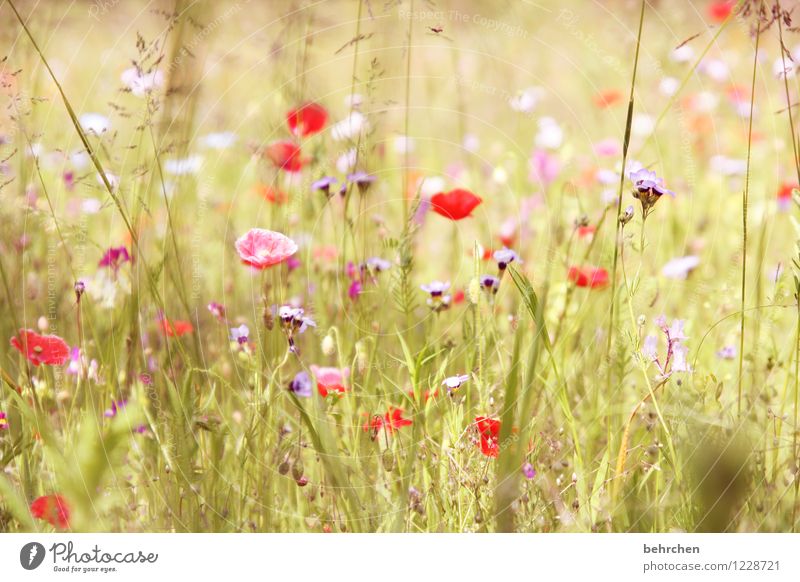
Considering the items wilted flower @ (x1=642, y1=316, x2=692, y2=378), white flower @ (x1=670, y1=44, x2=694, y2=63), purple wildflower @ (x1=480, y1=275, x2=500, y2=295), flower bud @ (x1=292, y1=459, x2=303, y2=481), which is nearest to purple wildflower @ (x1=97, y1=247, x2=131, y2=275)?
flower bud @ (x1=292, y1=459, x2=303, y2=481)

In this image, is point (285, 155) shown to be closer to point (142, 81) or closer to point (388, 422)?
point (142, 81)

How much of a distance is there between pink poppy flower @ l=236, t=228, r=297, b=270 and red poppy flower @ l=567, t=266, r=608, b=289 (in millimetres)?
432

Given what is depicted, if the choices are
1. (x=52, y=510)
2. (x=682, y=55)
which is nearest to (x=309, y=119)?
(x=52, y=510)

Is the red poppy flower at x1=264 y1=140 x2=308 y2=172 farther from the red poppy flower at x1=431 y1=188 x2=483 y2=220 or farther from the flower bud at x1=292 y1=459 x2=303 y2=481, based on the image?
the flower bud at x1=292 y1=459 x2=303 y2=481

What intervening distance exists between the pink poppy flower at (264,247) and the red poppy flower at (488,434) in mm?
297

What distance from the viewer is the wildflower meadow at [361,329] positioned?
1037mm

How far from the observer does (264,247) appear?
106cm

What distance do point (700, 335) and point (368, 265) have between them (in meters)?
0.57

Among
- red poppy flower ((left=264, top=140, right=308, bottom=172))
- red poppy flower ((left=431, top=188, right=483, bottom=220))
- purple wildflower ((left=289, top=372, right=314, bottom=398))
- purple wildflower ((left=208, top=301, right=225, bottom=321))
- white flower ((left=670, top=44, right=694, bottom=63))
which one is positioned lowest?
purple wildflower ((left=289, top=372, right=314, bottom=398))

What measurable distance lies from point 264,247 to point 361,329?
0.75 feet

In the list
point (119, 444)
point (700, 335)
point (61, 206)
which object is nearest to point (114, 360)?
point (119, 444)

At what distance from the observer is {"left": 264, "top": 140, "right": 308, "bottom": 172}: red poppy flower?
1.38m
